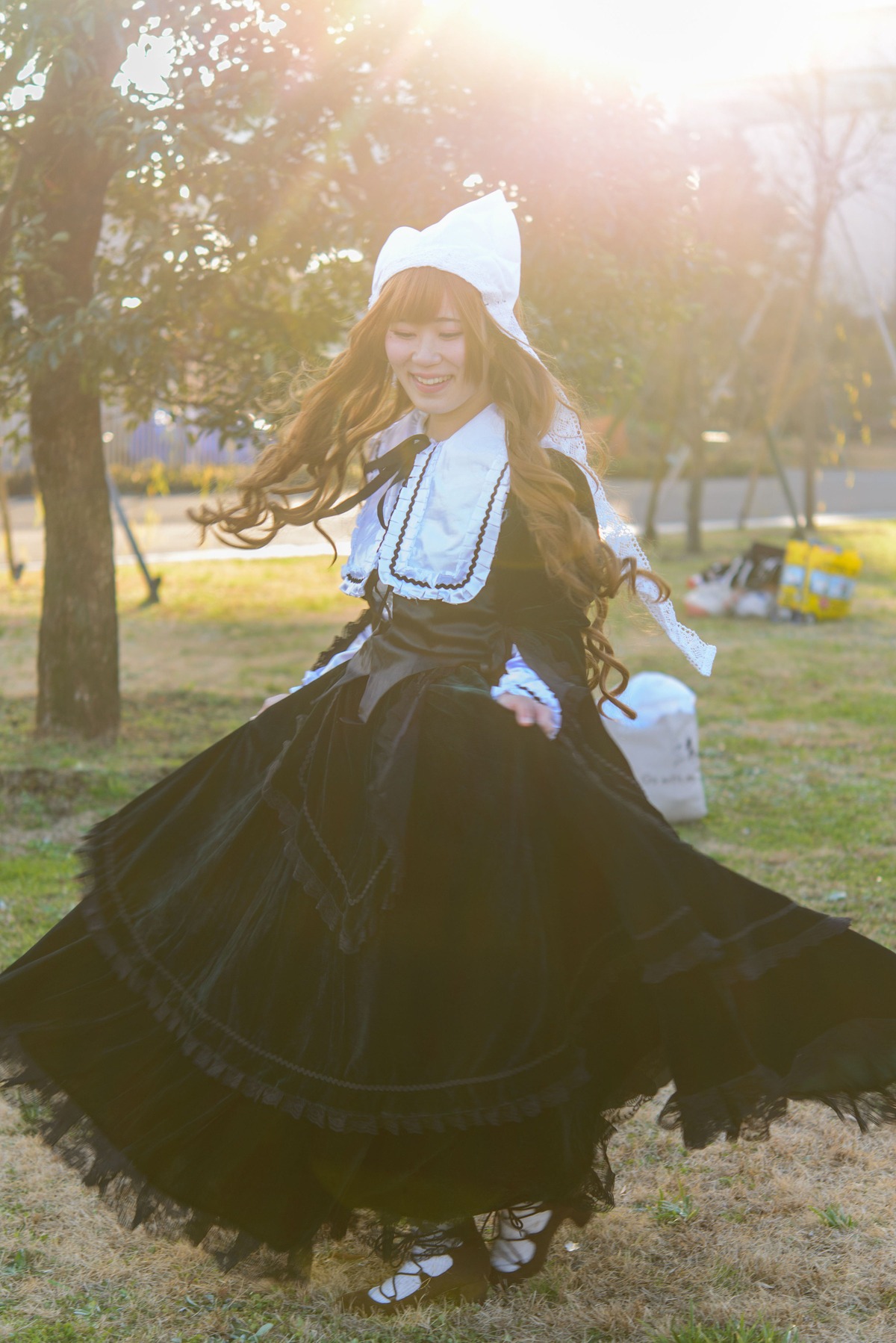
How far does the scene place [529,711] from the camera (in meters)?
2.24

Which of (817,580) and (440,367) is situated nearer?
(440,367)

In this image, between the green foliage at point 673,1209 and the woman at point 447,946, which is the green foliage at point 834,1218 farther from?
the woman at point 447,946

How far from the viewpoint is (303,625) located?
10.5 meters

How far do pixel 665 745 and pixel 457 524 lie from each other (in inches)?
118

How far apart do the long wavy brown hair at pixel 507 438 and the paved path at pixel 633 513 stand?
5.72 metres

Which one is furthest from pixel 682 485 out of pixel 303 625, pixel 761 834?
pixel 761 834

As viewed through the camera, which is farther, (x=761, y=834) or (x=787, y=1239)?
(x=761, y=834)

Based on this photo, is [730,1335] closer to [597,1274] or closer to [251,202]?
[597,1274]

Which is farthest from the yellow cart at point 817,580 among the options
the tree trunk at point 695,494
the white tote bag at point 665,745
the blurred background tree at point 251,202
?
the white tote bag at point 665,745

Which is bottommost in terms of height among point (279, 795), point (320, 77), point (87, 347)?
point (279, 795)

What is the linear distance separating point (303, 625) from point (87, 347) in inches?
203

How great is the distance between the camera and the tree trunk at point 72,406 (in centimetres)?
521

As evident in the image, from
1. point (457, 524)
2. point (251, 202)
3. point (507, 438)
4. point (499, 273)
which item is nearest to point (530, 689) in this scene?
point (457, 524)

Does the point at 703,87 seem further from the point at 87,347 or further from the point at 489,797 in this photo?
the point at 489,797
